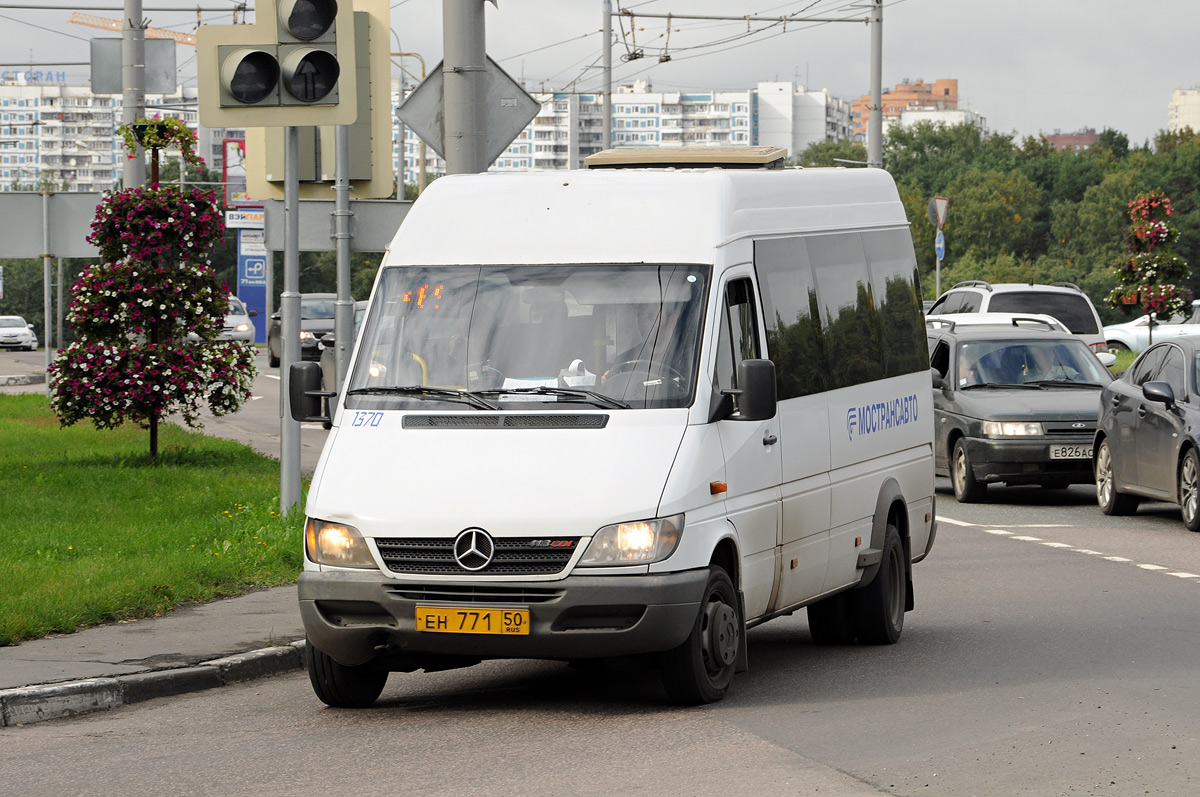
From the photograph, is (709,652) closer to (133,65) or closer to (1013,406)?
(1013,406)

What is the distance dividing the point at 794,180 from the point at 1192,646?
10.7ft

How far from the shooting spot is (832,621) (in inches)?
421

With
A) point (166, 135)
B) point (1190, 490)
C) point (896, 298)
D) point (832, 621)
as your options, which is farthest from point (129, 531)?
point (1190, 490)

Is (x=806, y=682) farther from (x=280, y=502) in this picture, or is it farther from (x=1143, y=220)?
(x=1143, y=220)

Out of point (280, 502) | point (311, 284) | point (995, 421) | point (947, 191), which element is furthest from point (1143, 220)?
point (947, 191)

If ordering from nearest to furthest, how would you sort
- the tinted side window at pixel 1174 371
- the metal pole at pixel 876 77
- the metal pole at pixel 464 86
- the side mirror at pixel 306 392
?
the side mirror at pixel 306 392, the metal pole at pixel 464 86, the tinted side window at pixel 1174 371, the metal pole at pixel 876 77

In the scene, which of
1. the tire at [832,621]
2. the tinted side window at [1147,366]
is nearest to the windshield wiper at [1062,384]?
the tinted side window at [1147,366]

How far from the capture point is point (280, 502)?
573 inches

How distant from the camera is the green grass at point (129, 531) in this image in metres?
10.8

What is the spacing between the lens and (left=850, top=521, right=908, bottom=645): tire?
10586mm

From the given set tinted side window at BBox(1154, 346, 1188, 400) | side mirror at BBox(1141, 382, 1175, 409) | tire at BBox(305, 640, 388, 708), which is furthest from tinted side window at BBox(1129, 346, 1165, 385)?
tire at BBox(305, 640, 388, 708)

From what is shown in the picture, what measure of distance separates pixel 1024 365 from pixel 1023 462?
161cm

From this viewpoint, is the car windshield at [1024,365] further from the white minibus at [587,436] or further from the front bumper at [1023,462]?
the white minibus at [587,436]

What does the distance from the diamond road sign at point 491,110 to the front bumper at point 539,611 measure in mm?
6556
